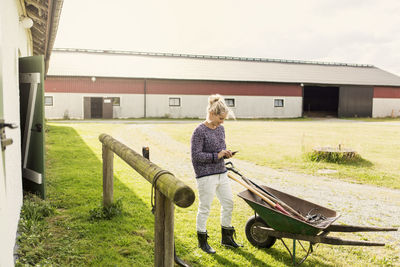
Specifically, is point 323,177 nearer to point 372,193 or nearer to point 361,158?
point 372,193

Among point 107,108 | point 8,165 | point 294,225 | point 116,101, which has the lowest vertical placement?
point 294,225

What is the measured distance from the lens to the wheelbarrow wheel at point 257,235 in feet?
14.6

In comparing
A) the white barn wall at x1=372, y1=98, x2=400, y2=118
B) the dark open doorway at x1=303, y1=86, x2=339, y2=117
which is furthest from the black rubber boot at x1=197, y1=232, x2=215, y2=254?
the dark open doorway at x1=303, y1=86, x2=339, y2=117

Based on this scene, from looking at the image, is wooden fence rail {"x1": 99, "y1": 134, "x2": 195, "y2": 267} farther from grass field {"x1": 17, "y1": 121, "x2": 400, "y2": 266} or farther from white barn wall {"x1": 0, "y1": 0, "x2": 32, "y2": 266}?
white barn wall {"x1": 0, "y1": 0, "x2": 32, "y2": 266}

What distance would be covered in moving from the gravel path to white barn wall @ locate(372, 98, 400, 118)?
33.6 m

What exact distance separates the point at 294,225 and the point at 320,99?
4145 cm

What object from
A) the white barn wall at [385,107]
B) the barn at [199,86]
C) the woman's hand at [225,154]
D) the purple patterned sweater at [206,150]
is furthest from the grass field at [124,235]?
the white barn wall at [385,107]

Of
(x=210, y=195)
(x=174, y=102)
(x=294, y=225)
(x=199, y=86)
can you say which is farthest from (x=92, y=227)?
(x=199, y=86)

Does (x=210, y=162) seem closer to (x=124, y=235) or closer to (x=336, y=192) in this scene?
→ (x=124, y=235)

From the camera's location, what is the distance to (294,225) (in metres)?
3.79

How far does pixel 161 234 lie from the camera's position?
122 inches

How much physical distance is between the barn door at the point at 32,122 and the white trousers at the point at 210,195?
3009 mm

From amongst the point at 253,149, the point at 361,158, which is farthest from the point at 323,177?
the point at 253,149

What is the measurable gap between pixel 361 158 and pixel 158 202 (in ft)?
30.7
